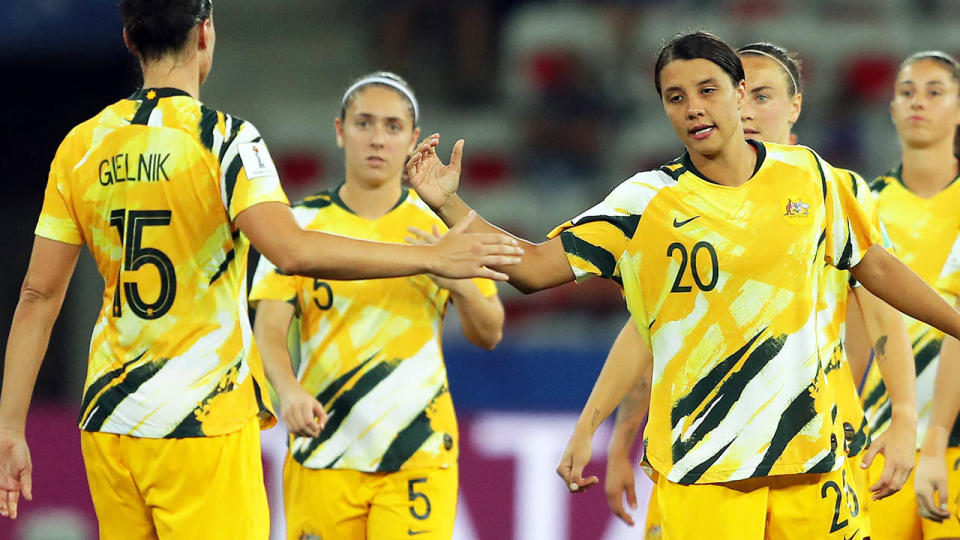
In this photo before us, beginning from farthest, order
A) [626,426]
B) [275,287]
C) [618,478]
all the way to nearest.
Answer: [275,287] < [626,426] < [618,478]

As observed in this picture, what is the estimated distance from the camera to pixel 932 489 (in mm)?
4348

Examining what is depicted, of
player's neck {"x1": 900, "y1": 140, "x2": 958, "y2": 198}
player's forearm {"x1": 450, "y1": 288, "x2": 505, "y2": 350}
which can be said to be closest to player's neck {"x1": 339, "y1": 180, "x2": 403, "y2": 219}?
player's forearm {"x1": 450, "y1": 288, "x2": 505, "y2": 350}

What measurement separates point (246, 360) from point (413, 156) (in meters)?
0.77

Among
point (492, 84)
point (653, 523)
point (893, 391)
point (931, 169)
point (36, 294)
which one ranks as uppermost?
point (492, 84)

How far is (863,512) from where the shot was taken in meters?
3.80

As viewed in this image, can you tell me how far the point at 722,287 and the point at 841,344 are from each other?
3.35 ft

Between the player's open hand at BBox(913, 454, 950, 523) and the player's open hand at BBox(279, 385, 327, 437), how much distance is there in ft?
6.53

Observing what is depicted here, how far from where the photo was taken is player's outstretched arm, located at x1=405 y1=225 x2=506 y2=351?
475 centimetres

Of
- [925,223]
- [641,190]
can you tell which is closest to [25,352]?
[641,190]

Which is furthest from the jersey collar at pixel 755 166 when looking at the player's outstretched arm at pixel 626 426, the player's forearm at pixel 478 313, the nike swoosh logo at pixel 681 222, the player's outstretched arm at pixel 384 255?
the player's forearm at pixel 478 313

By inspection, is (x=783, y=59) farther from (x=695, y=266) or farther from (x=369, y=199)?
(x=369, y=199)

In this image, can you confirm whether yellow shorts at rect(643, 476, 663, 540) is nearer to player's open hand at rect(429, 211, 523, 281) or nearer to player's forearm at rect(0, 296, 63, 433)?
player's open hand at rect(429, 211, 523, 281)

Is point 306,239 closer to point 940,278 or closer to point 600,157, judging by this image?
point 940,278

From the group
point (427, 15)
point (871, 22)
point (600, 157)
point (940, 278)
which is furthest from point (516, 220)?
point (940, 278)
